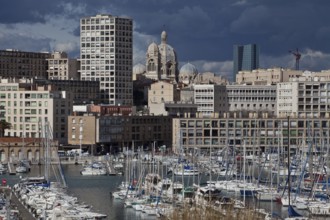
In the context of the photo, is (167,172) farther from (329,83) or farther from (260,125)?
(329,83)

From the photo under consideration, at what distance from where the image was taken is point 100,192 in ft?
235

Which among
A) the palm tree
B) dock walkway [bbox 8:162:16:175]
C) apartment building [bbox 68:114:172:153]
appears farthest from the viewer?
apartment building [bbox 68:114:172:153]

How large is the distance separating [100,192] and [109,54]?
236 feet

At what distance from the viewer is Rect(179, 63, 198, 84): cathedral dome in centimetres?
16762

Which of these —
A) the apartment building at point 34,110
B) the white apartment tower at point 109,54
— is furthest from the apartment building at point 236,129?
the white apartment tower at point 109,54

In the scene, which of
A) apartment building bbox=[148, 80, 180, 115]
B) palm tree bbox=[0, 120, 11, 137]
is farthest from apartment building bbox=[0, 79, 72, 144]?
apartment building bbox=[148, 80, 180, 115]

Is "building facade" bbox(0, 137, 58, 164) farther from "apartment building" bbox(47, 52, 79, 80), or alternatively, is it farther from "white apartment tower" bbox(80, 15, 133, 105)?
"apartment building" bbox(47, 52, 79, 80)

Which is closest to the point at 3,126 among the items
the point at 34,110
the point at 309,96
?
the point at 34,110

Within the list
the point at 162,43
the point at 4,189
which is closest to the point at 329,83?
the point at 162,43

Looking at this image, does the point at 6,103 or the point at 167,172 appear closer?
the point at 167,172

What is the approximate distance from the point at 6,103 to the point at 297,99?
35.7 m

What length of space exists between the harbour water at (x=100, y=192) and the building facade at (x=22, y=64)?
52376mm

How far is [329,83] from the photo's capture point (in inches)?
4788

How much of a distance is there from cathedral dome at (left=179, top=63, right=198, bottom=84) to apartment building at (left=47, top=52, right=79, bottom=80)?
20.7m
